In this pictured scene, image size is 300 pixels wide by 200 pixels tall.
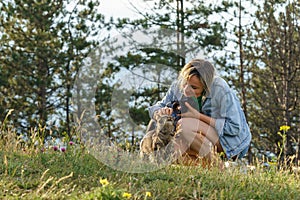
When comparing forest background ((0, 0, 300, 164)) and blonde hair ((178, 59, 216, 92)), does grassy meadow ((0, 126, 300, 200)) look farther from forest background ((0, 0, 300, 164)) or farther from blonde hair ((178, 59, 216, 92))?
forest background ((0, 0, 300, 164))

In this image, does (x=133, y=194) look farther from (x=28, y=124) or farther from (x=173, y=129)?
(x=28, y=124)

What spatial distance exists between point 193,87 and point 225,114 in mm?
450

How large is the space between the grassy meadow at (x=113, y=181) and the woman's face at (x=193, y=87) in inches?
43.7

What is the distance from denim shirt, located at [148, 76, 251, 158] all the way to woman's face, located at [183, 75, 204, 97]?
9 centimetres

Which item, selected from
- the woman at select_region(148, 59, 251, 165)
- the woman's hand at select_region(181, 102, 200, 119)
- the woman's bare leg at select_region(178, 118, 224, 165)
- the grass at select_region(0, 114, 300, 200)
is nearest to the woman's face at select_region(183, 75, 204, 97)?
the woman at select_region(148, 59, 251, 165)

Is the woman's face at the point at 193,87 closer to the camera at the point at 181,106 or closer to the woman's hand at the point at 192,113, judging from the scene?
the camera at the point at 181,106

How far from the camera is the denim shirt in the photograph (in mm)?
5852

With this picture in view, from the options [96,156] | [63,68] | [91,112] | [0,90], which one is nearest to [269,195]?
[96,156]

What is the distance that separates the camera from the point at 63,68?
22.5 m

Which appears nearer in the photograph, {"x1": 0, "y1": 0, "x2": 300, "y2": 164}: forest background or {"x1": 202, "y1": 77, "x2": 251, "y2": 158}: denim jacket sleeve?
Answer: {"x1": 202, "y1": 77, "x2": 251, "y2": 158}: denim jacket sleeve

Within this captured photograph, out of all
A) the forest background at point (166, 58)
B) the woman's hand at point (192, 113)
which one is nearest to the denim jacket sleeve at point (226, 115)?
the woman's hand at point (192, 113)

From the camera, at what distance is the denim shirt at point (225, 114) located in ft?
19.2

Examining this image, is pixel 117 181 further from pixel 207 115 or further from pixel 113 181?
pixel 207 115

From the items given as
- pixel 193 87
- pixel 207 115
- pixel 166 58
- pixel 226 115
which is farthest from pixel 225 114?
pixel 166 58
